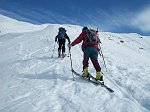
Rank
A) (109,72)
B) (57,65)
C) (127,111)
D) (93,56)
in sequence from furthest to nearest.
→ (57,65)
(109,72)
(93,56)
(127,111)

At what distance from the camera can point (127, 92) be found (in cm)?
1031

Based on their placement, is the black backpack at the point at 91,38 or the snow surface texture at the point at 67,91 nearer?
the snow surface texture at the point at 67,91

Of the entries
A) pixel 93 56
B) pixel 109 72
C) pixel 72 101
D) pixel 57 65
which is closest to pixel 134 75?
pixel 109 72

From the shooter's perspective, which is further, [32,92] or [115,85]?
[115,85]

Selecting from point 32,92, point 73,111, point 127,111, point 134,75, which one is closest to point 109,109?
point 127,111

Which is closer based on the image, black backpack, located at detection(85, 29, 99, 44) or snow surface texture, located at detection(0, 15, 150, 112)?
snow surface texture, located at detection(0, 15, 150, 112)

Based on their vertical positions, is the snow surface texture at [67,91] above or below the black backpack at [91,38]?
below

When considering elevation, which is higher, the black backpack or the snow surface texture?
the black backpack

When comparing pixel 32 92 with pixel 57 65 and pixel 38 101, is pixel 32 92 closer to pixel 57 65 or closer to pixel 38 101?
pixel 38 101

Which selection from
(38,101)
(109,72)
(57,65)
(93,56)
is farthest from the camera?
(57,65)

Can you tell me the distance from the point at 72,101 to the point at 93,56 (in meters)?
2.88

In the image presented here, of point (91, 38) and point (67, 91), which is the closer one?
point (67, 91)

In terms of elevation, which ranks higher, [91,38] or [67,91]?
[91,38]

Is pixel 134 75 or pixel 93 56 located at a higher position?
pixel 93 56
